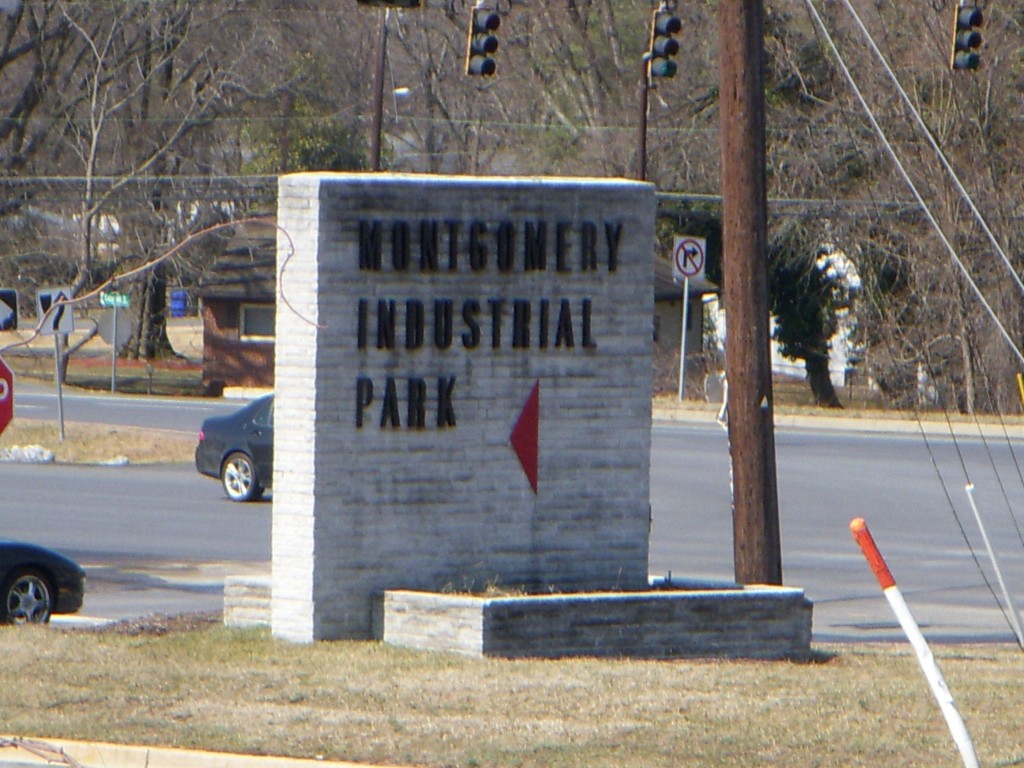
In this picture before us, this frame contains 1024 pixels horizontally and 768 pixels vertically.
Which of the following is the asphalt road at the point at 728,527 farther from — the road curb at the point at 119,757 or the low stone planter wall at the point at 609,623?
the road curb at the point at 119,757

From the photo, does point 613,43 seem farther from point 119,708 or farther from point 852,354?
point 119,708

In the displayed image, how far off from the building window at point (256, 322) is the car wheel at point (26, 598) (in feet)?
121

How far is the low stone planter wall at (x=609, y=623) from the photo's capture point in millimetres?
9508

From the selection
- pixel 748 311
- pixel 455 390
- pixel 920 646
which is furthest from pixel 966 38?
pixel 920 646

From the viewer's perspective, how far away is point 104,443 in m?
27.6

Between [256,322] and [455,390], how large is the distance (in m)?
40.2

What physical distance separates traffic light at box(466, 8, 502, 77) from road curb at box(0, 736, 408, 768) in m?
13.2

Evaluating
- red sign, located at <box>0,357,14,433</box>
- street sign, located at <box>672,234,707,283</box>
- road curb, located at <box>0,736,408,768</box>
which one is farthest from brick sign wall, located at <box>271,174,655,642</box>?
street sign, located at <box>672,234,707,283</box>

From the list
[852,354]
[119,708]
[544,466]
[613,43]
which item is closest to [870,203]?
[852,354]

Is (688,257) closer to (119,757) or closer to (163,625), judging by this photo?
(163,625)

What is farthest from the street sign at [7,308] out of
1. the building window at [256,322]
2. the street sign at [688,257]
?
the building window at [256,322]

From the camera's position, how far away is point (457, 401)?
10.6m

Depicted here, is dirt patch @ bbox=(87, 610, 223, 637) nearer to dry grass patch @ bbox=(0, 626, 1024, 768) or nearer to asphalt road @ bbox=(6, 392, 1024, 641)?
dry grass patch @ bbox=(0, 626, 1024, 768)

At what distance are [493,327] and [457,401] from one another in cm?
56
